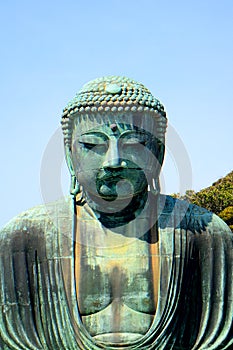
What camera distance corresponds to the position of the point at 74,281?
10.8 m

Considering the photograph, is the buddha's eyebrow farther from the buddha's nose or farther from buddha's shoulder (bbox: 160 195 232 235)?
buddha's shoulder (bbox: 160 195 232 235)

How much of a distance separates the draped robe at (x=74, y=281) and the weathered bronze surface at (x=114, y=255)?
0.01 metres

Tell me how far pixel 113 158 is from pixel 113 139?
0.87ft

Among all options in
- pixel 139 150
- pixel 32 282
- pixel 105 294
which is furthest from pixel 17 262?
pixel 139 150

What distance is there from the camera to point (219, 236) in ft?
37.4

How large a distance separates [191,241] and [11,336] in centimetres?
250

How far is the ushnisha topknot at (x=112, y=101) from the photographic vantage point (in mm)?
10812

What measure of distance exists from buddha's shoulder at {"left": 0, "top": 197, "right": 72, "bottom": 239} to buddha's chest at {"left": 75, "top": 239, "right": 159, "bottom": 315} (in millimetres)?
510

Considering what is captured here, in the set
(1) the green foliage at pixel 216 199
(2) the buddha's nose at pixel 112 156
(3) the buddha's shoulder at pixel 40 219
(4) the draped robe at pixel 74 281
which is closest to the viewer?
(2) the buddha's nose at pixel 112 156

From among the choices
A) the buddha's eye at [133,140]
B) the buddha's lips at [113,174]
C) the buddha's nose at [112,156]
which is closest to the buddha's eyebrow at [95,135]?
the buddha's nose at [112,156]

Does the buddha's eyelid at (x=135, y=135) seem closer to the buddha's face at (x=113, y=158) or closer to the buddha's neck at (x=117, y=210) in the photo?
the buddha's face at (x=113, y=158)

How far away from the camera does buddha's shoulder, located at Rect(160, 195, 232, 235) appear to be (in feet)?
37.1

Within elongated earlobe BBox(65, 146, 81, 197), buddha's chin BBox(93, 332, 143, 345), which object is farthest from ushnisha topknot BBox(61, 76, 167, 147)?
buddha's chin BBox(93, 332, 143, 345)

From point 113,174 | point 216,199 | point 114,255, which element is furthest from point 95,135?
point 216,199
